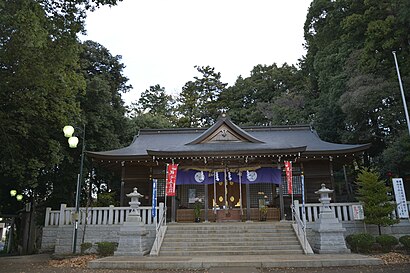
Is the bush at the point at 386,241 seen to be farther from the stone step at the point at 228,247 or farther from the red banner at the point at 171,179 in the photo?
A: the red banner at the point at 171,179

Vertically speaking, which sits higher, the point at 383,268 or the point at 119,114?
the point at 119,114

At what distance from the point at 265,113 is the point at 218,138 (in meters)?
18.7

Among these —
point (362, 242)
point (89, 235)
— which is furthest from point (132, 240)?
point (362, 242)

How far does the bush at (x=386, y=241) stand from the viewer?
1066 cm

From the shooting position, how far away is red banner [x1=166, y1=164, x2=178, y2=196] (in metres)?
14.4

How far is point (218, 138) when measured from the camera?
57.6 feet

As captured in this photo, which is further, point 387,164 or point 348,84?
point 348,84

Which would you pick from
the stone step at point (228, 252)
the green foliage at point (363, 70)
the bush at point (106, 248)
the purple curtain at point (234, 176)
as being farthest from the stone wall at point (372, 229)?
the green foliage at point (363, 70)

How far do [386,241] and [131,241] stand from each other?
9421 millimetres

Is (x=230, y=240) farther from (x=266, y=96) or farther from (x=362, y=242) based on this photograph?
(x=266, y=96)

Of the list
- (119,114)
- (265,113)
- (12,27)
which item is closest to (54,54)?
(12,27)

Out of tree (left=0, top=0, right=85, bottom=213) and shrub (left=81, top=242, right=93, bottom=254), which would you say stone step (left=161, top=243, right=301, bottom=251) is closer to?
shrub (left=81, top=242, right=93, bottom=254)

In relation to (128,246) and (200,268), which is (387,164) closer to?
(200,268)

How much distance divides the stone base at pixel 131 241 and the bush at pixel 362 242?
7904 mm
